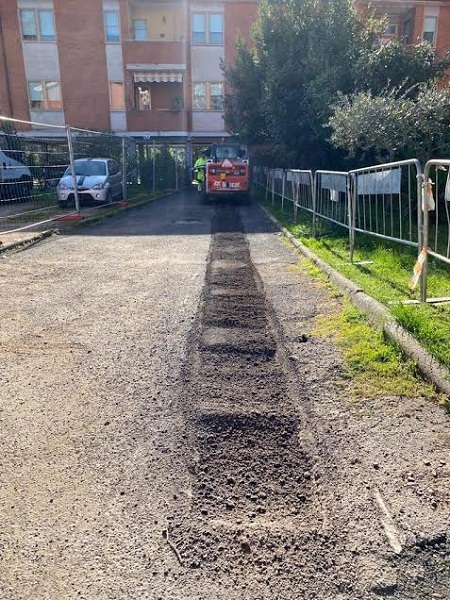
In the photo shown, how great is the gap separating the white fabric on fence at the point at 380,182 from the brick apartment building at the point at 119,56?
23.6 m

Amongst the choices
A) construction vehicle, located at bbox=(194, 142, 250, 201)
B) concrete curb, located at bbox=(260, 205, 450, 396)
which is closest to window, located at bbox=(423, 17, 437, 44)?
construction vehicle, located at bbox=(194, 142, 250, 201)

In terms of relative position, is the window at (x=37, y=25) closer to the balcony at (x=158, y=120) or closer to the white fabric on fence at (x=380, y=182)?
the balcony at (x=158, y=120)

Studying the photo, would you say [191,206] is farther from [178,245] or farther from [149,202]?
[178,245]

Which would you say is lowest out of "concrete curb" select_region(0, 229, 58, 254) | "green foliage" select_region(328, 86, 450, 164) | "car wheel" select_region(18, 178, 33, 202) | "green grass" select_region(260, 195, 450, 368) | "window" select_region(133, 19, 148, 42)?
"green grass" select_region(260, 195, 450, 368)

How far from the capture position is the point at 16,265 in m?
7.61

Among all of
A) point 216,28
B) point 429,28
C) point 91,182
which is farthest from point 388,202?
point 429,28

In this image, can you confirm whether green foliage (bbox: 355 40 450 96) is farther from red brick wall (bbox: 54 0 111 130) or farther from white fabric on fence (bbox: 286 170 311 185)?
red brick wall (bbox: 54 0 111 130)

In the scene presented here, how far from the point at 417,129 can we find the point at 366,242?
3.31m

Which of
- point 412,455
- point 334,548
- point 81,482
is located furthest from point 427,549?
point 81,482

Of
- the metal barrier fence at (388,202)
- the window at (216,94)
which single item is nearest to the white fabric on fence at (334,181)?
the metal barrier fence at (388,202)

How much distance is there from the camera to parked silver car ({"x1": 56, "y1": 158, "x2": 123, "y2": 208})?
49.4 feet

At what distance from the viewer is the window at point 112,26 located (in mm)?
27562

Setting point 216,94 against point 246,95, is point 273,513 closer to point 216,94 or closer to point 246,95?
point 246,95

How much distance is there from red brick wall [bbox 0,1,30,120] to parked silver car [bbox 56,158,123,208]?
608 inches
